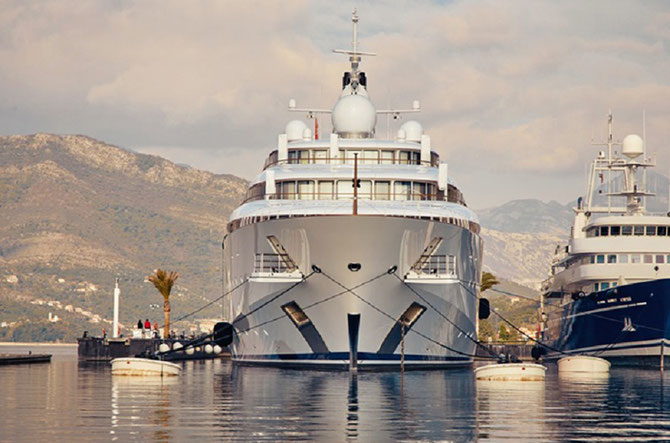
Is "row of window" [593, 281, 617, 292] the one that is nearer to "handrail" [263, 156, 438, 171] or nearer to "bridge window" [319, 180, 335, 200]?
"handrail" [263, 156, 438, 171]

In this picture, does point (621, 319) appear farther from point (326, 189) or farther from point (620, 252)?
point (326, 189)

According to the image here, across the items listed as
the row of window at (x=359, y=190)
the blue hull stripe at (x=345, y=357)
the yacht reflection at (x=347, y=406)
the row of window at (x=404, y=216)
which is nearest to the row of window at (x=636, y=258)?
the row of window at (x=404, y=216)

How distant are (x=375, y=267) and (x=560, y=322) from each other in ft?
112

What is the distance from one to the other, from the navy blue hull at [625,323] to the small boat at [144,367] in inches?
1061

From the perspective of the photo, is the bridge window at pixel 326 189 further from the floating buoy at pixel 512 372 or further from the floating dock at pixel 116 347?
the floating dock at pixel 116 347

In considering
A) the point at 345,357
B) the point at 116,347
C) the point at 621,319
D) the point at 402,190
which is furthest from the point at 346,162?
the point at 116,347

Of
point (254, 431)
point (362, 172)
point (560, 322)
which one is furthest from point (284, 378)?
point (560, 322)

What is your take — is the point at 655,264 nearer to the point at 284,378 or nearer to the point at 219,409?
the point at 284,378

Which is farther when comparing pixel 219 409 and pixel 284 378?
pixel 284 378

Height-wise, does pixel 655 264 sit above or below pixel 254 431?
above

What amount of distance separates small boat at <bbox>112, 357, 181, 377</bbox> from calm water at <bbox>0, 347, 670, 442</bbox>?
2.05 ft

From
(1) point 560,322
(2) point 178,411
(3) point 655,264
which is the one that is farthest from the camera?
(1) point 560,322

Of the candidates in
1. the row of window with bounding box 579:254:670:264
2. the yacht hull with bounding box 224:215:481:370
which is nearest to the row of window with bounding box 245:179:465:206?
the yacht hull with bounding box 224:215:481:370

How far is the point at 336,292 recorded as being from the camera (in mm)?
43844
